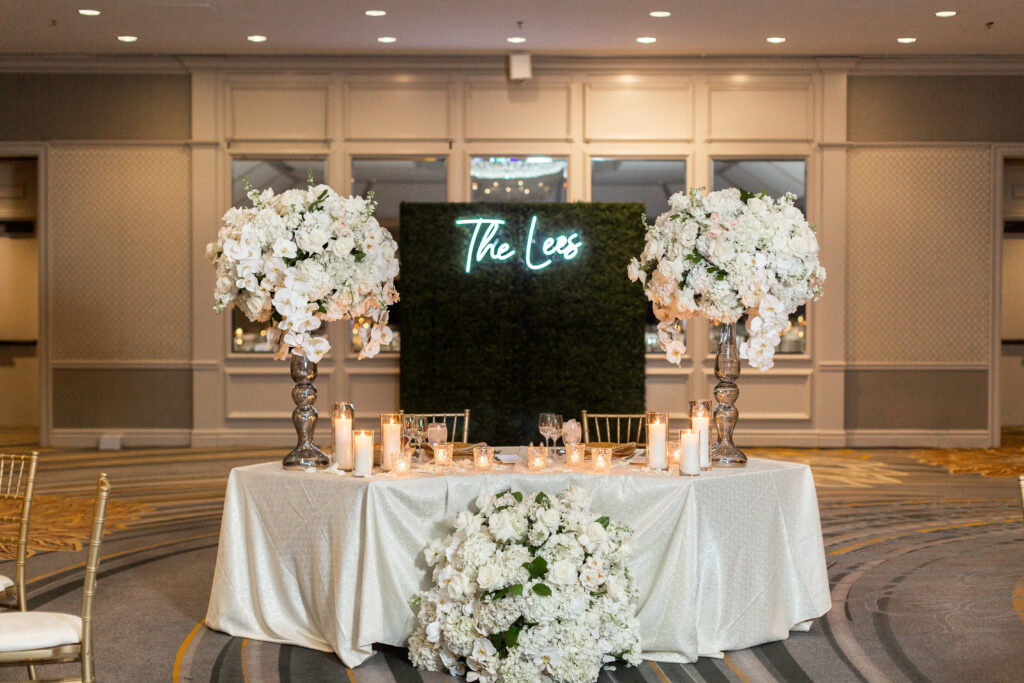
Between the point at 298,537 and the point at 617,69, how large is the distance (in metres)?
7.49

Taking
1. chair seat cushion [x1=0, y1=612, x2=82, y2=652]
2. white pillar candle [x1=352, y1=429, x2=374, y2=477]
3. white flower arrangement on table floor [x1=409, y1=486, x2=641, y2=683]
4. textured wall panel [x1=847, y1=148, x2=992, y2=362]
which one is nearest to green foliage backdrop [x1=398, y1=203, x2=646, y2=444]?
textured wall panel [x1=847, y1=148, x2=992, y2=362]

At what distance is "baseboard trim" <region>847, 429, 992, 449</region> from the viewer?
34.2 ft

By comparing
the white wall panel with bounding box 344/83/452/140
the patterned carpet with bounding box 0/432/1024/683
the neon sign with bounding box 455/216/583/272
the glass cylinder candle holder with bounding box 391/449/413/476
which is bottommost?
the patterned carpet with bounding box 0/432/1024/683

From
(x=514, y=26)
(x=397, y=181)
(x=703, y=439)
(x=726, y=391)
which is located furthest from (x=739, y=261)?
(x=397, y=181)

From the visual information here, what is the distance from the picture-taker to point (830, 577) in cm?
530

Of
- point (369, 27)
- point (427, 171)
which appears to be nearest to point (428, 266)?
point (427, 171)

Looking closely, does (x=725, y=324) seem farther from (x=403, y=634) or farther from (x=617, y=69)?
(x=617, y=69)

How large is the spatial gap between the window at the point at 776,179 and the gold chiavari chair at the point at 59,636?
8215mm

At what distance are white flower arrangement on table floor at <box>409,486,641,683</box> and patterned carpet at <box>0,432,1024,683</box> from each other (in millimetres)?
184

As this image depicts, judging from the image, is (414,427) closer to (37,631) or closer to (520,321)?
(37,631)

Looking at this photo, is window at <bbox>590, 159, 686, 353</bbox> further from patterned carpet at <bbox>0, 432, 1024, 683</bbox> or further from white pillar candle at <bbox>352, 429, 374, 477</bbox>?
white pillar candle at <bbox>352, 429, 374, 477</bbox>

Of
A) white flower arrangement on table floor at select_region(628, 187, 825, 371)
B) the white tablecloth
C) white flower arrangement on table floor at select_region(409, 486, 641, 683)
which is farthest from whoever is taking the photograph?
white flower arrangement on table floor at select_region(628, 187, 825, 371)

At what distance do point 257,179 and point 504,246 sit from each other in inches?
111

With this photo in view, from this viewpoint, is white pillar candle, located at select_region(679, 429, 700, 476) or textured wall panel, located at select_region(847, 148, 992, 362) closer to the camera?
white pillar candle, located at select_region(679, 429, 700, 476)
